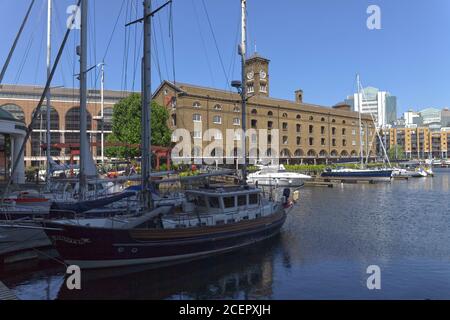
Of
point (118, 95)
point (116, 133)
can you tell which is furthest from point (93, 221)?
point (118, 95)

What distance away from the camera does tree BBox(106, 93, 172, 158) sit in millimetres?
64438

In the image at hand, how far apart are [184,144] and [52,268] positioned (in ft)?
194

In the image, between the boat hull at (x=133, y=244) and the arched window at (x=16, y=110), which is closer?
the boat hull at (x=133, y=244)

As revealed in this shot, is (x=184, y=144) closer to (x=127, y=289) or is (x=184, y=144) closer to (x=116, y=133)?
(x=116, y=133)

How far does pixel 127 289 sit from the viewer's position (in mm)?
15859

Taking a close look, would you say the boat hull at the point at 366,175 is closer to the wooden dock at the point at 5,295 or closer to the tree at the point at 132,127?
the tree at the point at 132,127

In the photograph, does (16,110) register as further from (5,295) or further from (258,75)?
(5,295)

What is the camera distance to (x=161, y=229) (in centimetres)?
1823

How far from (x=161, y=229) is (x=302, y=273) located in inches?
284

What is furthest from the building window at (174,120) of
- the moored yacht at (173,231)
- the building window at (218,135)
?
the moored yacht at (173,231)

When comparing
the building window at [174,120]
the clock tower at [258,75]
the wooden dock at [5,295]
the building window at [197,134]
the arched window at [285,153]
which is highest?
the clock tower at [258,75]

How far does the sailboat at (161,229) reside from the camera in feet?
56.0

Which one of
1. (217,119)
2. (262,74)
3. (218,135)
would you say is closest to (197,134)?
(218,135)

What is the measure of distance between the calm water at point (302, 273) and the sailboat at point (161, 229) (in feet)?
2.36
